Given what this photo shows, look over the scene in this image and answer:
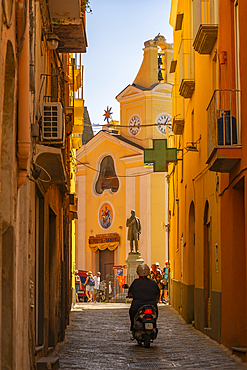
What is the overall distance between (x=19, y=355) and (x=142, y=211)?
124ft

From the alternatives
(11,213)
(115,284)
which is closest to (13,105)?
(11,213)

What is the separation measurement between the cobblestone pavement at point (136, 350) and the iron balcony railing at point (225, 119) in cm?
328

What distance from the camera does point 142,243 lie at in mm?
44469

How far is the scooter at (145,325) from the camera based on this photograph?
39.8ft

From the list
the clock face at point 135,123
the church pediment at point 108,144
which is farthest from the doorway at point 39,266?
the clock face at point 135,123

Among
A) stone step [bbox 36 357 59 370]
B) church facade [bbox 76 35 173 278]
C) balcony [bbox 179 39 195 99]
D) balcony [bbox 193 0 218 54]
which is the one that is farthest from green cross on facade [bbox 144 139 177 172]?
church facade [bbox 76 35 173 278]

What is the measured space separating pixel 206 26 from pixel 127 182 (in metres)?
33.8

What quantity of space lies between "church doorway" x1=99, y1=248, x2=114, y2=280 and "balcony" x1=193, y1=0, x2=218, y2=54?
32939mm

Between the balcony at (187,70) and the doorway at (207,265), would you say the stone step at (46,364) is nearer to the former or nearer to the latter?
the doorway at (207,265)

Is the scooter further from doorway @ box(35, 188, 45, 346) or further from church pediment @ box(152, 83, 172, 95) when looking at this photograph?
church pediment @ box(152, 83, 172, 95)

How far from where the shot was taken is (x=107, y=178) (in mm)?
48250

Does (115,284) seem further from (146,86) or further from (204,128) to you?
(204,128)

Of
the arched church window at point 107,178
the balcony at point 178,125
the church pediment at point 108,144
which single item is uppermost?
the church pediment at point 108,144

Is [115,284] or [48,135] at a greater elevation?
[48,135]
